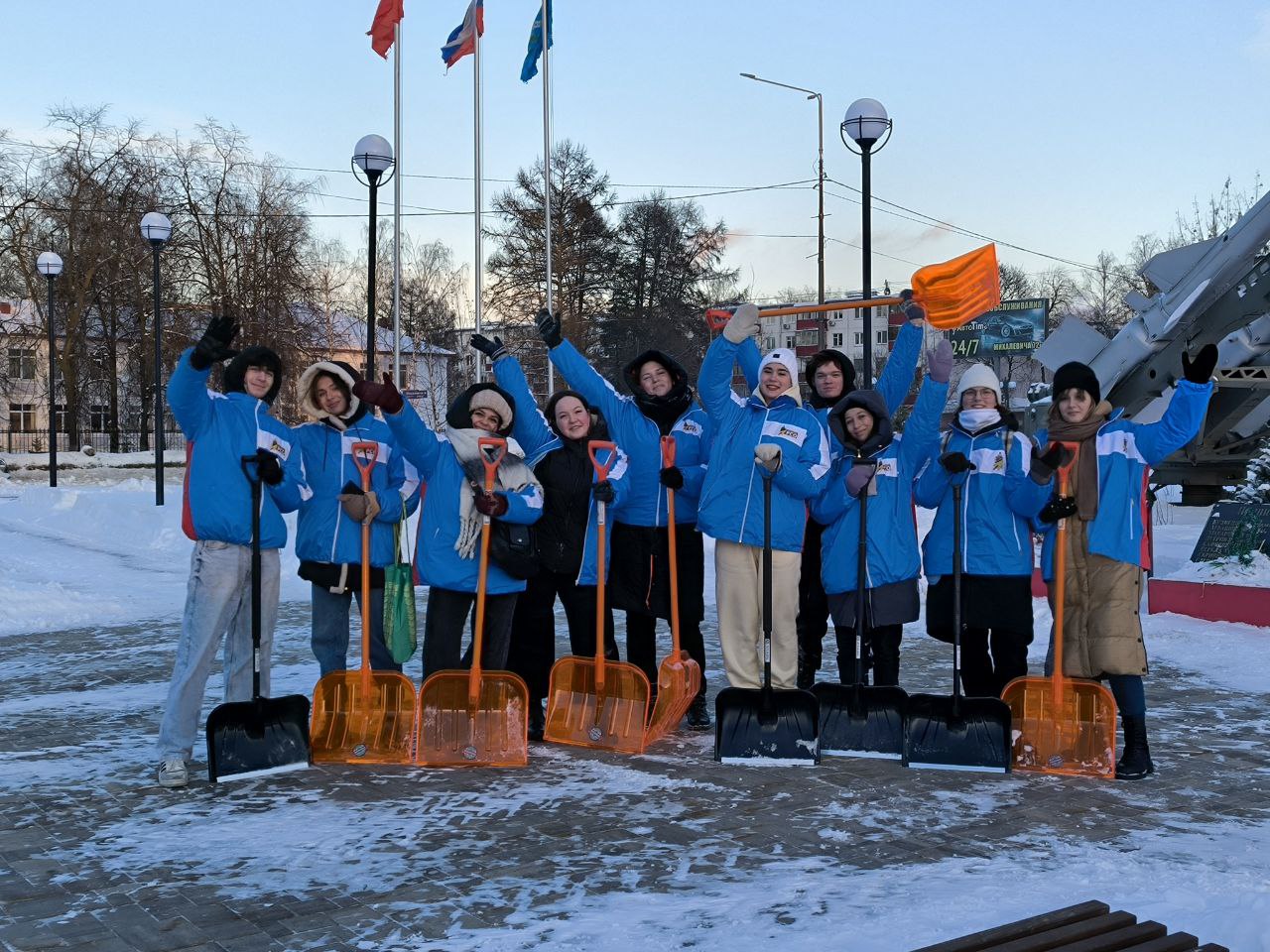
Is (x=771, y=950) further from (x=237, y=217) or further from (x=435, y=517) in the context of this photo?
(x=237, y=217)

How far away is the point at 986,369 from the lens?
6.14 m

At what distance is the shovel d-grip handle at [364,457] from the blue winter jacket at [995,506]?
9.36ft

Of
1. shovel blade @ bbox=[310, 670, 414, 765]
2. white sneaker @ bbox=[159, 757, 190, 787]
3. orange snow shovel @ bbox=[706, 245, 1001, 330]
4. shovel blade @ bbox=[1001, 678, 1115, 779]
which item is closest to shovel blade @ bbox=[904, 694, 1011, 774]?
shovel blade @ bbox=[1001, 678, 1115, 779]

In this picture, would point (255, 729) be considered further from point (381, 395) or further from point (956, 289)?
point (956, 289)

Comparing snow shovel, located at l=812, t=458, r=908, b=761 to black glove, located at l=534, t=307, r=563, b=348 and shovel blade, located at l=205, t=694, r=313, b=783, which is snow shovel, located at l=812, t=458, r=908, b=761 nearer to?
black glove, located at l=534, t=307, r=563, b=348

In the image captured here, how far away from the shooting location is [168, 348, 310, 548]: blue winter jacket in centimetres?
525

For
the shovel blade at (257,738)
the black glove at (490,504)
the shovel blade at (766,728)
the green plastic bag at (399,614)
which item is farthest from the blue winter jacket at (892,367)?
the shovel blade at (257,738)

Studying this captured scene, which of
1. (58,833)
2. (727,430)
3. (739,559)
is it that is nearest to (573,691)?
(739,559)

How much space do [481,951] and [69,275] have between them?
39719 mm

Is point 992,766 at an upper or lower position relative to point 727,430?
lower

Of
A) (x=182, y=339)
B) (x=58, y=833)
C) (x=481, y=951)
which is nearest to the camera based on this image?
(x=481, y=951)

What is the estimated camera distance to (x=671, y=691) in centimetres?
590

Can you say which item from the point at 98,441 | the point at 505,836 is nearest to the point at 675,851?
the point at 505,836

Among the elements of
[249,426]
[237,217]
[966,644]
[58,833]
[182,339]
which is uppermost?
[237,217]
